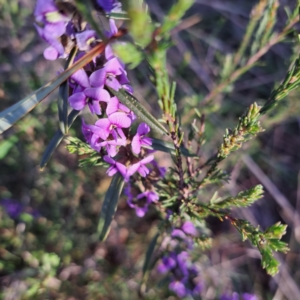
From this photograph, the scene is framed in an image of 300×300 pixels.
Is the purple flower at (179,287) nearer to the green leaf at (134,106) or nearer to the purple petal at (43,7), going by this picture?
the green leaf at (134,106)

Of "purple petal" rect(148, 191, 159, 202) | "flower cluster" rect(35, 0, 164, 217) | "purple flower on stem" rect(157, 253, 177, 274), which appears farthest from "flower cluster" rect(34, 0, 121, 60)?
"purple flower on stem" rect(157, 253, 177, 274)

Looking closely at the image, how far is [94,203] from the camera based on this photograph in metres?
3.07

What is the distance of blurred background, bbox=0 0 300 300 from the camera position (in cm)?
254

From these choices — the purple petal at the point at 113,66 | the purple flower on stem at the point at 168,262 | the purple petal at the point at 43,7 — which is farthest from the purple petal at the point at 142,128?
the purple flower on stem at the point at 168,262

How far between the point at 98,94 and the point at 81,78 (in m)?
0.08

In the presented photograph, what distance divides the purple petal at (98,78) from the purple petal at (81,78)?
0.02m

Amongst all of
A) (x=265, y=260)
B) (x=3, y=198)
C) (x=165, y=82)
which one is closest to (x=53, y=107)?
(x=3, y=198)

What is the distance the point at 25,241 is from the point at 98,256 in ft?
1.93

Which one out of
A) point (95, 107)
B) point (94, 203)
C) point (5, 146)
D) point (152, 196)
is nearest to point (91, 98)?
point (95, 107)

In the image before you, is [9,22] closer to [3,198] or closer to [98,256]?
[3,198]

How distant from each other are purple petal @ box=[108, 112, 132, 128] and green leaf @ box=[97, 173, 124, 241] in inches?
12.3

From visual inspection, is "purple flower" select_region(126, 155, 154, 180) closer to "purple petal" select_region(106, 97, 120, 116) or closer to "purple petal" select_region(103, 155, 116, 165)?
"purple petal" select_region(103, 155, 116, 165)

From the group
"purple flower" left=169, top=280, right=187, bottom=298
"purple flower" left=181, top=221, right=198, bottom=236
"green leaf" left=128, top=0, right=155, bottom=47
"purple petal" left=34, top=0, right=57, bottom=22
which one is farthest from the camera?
"purple flower" left=169, top=280, right=187, bottom=298

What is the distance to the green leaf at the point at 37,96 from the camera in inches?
42.8
